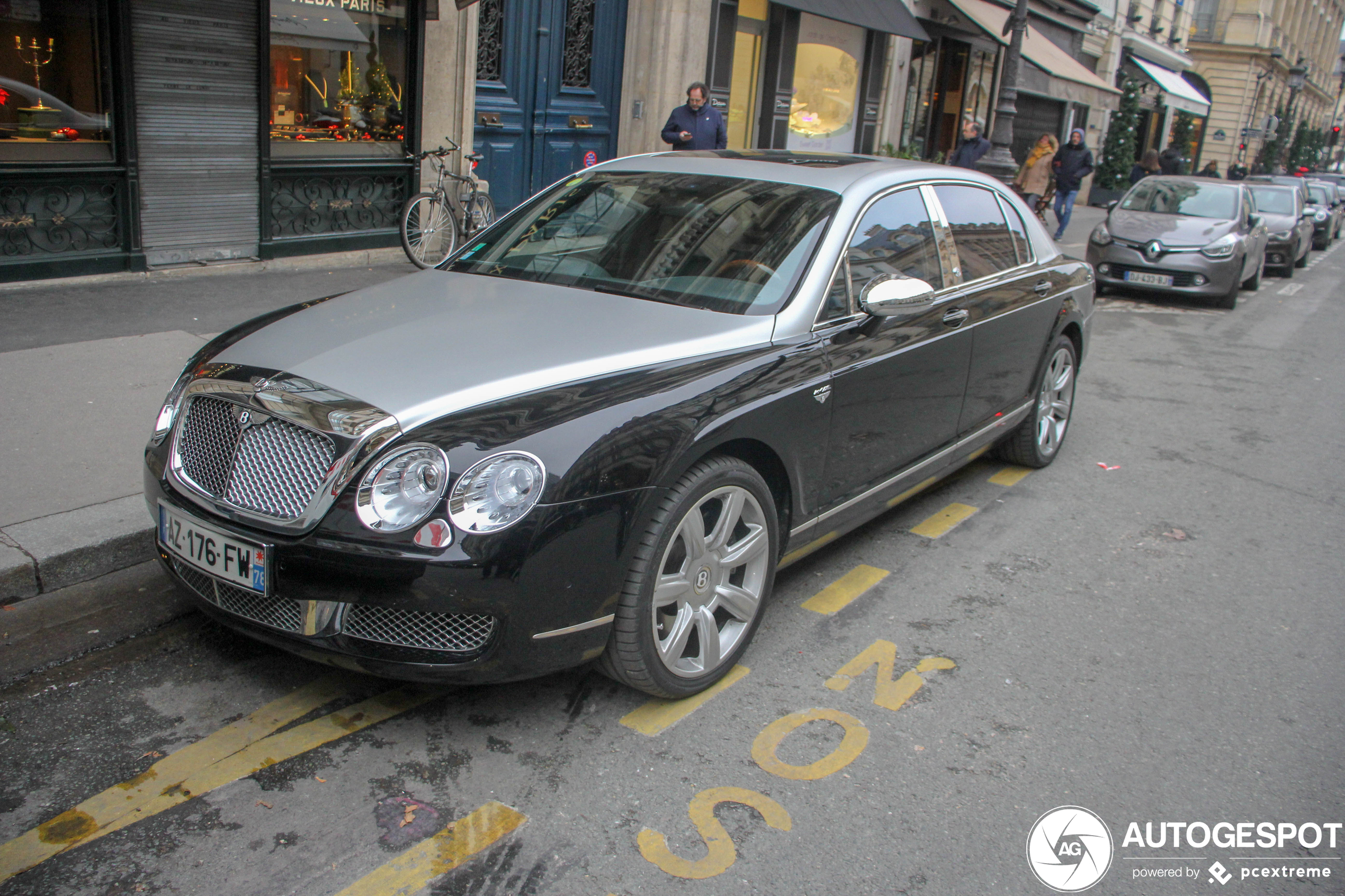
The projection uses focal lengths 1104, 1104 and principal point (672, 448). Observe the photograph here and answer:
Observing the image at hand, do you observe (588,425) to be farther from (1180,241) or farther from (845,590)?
(1180,241)

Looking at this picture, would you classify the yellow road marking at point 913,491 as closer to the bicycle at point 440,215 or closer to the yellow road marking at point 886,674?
the yellow road marking at point 886,674

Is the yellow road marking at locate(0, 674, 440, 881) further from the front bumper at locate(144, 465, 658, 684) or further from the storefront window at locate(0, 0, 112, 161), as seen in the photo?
the storefront window at locate(0, 0, 112, 161)

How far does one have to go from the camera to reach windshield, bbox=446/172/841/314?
3910 mm

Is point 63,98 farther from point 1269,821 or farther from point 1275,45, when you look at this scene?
point 1275,45

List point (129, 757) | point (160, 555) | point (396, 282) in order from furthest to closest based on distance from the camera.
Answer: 1. point (396, 282)
2. point (160, 555)
3. point (129, 757)

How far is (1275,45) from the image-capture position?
54.3 meters

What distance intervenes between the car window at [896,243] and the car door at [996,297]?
21 centimetres

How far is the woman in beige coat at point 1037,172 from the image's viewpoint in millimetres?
17422

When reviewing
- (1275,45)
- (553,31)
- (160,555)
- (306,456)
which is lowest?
(160,555)

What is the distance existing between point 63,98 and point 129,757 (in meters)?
6.45

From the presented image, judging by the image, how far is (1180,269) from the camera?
13.5 meters

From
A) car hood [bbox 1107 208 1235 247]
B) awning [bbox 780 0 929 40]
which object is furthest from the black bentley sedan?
awning [bbox 780 0 929 40]

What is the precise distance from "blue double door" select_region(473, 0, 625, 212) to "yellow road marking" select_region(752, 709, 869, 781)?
30.4 ft

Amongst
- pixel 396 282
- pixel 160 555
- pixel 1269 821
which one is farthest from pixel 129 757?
pixel 1269 821
